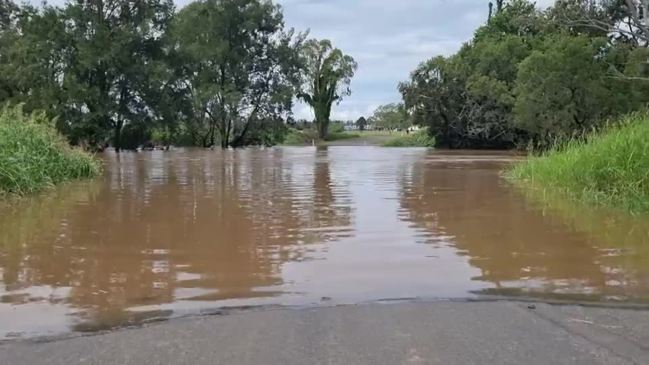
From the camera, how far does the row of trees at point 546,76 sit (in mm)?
27469

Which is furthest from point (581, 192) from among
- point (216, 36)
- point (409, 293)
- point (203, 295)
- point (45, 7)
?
point (216, 36)

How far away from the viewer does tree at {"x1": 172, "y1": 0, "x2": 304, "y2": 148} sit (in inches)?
1889

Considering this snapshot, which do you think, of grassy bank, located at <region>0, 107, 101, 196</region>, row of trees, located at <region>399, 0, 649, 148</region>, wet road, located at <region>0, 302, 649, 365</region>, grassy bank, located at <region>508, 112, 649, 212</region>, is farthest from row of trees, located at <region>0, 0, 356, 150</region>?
wet road, located at <region>0, 302, 649, 365</region>

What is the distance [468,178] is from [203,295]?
12.9 meters

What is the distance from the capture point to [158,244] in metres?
7.52

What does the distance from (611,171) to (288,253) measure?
612 cm

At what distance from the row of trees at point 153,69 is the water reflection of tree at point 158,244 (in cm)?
2697

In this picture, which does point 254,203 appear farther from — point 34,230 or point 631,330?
point 631,330

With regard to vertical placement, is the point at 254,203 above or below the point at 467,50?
below

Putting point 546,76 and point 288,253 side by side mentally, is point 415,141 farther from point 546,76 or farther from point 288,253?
point 288,253

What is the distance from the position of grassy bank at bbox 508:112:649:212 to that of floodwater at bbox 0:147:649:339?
552mm

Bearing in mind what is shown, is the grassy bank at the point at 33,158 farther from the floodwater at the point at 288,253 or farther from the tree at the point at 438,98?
the tree at the point at 438,98

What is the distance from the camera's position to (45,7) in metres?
40.9

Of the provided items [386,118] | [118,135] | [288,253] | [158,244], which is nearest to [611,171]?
[288,253]
